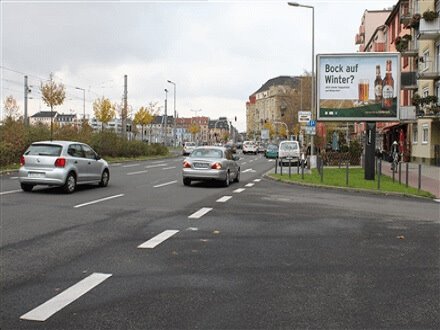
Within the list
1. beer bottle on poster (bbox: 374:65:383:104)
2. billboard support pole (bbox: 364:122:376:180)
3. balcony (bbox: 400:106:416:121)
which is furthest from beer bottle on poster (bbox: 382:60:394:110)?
balcony (bbox: 400:106:416:121)

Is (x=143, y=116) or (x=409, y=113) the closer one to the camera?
(x=409, y=113)

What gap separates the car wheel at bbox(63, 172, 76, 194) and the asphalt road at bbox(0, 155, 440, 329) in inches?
117

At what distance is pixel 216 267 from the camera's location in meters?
6.07

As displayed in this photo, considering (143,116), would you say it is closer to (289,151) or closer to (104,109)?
(104,109)

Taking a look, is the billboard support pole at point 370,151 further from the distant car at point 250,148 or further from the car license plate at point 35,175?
the distant car at point 250,148

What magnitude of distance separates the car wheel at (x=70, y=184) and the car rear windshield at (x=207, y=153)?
4.96m

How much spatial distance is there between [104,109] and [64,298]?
2282 inches

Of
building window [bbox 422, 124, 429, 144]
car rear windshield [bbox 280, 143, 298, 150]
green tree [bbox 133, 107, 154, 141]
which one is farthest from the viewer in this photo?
green tree [bbox 133, 107, 154, 141]

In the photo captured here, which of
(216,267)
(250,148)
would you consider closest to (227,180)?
(216,267)

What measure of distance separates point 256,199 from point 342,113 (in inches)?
435

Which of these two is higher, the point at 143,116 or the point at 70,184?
the point at 143,116

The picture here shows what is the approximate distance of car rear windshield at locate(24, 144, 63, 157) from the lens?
49.0 feet

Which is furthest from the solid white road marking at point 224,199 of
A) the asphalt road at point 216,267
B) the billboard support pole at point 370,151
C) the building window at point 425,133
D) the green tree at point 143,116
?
the green tree at point 143,116

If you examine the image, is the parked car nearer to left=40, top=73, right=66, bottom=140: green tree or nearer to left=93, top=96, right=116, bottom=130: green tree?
left=40, top=73, right=66, bottom=140: green tree
